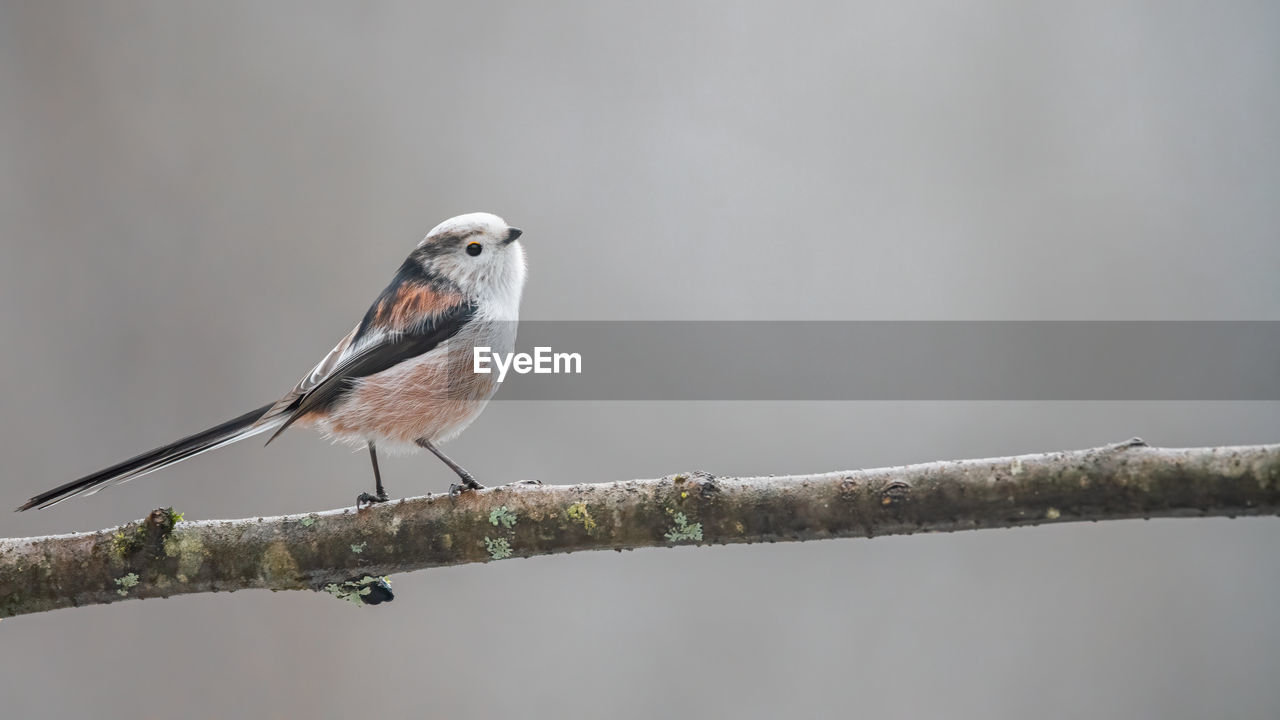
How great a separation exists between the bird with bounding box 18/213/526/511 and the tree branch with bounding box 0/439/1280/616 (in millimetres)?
115

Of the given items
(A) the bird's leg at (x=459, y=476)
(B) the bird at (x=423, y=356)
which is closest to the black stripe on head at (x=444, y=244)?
(B) the bird at (x=423, y=356)

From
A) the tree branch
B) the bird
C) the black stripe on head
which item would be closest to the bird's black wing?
the bird

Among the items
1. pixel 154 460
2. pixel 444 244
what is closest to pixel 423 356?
pixel 444 244

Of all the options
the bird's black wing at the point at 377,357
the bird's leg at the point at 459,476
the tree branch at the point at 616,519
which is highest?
the bird's black wing at the point at 377,357

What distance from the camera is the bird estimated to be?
4.75 feet

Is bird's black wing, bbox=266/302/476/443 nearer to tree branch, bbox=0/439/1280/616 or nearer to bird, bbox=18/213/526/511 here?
bird, bbox=18/213/526/511

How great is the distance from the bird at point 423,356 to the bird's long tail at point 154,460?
0.13 feet

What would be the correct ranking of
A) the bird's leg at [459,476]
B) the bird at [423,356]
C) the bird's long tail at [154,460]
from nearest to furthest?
the bird's long tail at [154,460]
the bird's leg at [459,476]
the bird at [423,356]

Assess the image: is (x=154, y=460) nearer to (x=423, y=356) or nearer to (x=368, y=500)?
(x=368, y=500)

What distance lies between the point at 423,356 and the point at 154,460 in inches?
16.3

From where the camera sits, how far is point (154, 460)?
1245 millimetres

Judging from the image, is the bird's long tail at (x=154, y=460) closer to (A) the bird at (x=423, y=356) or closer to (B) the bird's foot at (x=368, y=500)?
(A) the bird at (x=423, y=356)

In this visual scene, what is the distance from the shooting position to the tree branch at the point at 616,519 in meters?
1.00

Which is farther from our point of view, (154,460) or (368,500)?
(368,500)
